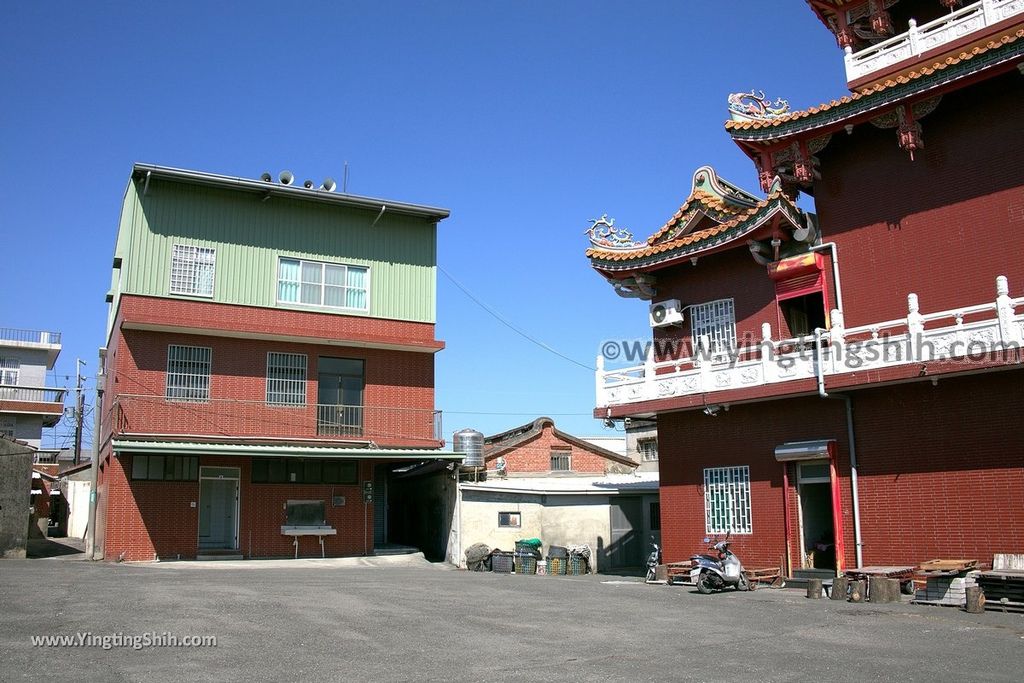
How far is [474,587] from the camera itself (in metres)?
18.1

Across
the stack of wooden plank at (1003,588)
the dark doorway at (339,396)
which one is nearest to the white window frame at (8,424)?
the dark doorway at (339,396)

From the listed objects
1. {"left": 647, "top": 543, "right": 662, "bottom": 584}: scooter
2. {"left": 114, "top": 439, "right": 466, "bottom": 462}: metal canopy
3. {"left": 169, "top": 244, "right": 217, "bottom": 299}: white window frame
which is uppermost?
{"left": 169, "top": 244, "right": 217, "bottom": 299}: white window frame

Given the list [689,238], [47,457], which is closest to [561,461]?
[689,238]

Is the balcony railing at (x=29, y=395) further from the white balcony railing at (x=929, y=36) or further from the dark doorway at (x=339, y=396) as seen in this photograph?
the white balcony railing at (x=929, y=36)

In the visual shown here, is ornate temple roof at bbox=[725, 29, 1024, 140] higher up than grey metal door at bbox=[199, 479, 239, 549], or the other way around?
ornate temple roof at bbox=[725, 29, 1024, 140]

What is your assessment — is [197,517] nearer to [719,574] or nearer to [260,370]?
[260,370]

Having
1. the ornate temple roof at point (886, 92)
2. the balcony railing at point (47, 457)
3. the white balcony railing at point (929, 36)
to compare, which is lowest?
the balcony railing at point (47, 457)

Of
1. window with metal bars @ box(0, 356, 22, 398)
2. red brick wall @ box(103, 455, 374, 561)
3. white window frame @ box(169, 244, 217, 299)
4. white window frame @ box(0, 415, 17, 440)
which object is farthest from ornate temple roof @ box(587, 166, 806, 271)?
window with metal bars @ box(0, 356, 22, 398)

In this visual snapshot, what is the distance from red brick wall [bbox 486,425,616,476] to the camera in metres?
39.7

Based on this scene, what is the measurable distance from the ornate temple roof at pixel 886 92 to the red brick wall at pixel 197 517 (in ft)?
49.7

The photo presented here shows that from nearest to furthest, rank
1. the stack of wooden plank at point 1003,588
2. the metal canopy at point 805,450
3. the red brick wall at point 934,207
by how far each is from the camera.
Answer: the stack of wooden plank at point 1003,588 < the red brick wall at point 934,207 < the metal canopy at point 805,450

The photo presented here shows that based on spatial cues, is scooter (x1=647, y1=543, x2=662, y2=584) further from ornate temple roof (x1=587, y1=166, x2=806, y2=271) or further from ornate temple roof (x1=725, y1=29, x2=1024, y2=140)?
ornate temple roof (x1=725, y1=29, x2=1024, y2=140)

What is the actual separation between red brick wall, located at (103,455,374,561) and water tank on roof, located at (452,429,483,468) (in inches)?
108

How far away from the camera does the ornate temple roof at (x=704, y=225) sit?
61.8 feet
